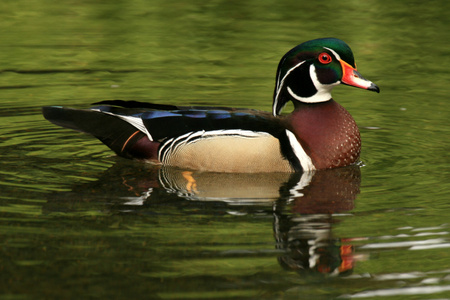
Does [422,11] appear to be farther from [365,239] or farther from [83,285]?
[83,285]

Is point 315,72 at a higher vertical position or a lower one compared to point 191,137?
higher

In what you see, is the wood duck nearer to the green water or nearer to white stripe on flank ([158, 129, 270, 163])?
white stripe on flank ([158, 129, 270, 163])

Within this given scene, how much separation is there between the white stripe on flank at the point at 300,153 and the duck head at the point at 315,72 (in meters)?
0.47

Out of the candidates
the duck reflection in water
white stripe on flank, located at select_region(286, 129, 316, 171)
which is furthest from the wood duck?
the duck reflection in water

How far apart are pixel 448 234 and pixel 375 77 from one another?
5.71 metres

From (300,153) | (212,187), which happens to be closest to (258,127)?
(300,153)

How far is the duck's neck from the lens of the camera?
8211 millimetres

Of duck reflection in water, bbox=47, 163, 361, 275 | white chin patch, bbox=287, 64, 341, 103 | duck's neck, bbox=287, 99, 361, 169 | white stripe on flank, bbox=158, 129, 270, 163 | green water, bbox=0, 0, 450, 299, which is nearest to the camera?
green water, bbox=0, 0, 450, 299

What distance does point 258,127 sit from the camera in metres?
8.05

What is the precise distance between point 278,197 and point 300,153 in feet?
3.13

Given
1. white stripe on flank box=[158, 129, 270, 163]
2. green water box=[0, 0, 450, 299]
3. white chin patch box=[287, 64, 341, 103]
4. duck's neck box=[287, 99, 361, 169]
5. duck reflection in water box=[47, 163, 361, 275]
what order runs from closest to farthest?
green water box=[0, 0, 450, 299] < duck reflection in water box=[47, 163, 361, 275] < white stripe on flank box=[158, 129, 270, 163] < duck's neck box=[287, 99, 361, 169] < white chin patch box=[287, 64, 341, 103]

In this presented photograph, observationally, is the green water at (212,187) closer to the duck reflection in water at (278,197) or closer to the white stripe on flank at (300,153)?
the duck reflection in water at (278,197)

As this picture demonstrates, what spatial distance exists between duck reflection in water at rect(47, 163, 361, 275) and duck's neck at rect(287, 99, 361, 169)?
0.12m

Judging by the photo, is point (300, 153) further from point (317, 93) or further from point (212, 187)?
point (212, 187)
